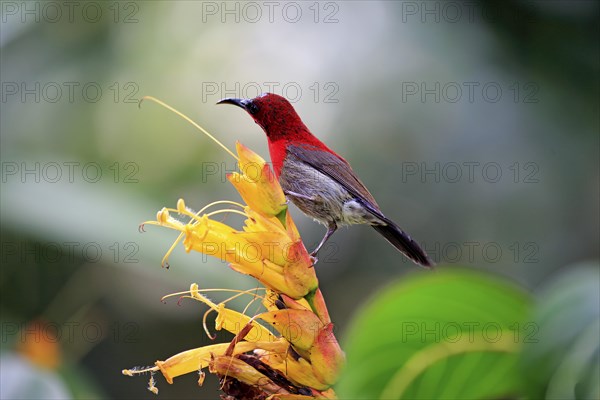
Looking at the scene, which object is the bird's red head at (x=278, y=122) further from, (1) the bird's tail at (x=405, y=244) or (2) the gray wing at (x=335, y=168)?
(1) the bird's tail at (x=405, y=244)

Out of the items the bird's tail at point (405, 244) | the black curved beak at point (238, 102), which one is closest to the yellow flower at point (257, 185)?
the black curved beak at point (238, 102)

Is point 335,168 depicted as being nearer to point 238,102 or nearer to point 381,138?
point 238,102

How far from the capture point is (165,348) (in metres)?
4.78

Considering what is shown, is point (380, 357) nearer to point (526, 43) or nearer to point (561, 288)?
point (561, 288)

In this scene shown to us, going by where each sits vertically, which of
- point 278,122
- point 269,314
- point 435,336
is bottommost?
point 269,314

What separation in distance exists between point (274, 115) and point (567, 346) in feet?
3.85

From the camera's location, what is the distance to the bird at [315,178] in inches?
73.7

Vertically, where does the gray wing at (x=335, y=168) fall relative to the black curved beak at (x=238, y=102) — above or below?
below

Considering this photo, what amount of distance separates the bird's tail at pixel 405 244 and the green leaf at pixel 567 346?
2.96 ft

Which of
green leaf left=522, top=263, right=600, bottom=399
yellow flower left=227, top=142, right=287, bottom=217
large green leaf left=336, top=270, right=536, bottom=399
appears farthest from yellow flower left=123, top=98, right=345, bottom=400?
green leaf left=522, top=263, right=600, bottom=399

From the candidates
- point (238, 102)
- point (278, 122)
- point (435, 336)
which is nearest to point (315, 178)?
point (278, 122)

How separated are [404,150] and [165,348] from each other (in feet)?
6.79

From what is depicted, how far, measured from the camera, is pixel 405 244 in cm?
193

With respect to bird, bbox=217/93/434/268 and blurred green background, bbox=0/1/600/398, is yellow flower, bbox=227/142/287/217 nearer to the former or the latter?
bird, bbox=217/93/434/268
